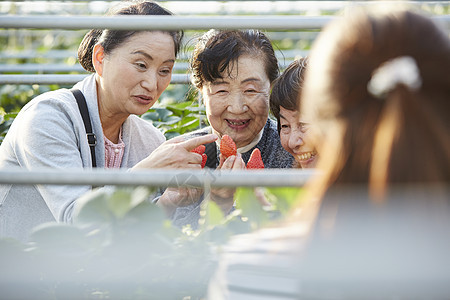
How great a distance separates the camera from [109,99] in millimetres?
2393

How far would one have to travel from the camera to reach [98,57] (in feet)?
8.09

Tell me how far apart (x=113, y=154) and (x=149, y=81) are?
1.00ft

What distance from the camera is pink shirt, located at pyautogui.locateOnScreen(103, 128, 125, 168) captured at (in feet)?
7.88

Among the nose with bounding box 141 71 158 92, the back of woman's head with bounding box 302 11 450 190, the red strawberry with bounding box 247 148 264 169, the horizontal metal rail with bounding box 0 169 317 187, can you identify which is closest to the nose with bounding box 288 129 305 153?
the red strawberry with bounding box 247 148 264 169

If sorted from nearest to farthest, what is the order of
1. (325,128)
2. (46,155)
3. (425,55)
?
1. (425,55)
2. (325,128)
3. (46,155)

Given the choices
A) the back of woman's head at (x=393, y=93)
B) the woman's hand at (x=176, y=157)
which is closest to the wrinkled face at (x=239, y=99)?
the woman's hand at (x=176, y=157)

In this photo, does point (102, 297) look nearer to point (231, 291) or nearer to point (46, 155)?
point (231, 291)

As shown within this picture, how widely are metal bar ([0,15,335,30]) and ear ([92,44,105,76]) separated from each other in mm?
780

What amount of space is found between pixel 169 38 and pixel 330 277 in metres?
1.55

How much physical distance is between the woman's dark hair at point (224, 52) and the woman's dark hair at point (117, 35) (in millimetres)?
107

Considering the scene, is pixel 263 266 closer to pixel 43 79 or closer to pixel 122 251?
pixel 122 251

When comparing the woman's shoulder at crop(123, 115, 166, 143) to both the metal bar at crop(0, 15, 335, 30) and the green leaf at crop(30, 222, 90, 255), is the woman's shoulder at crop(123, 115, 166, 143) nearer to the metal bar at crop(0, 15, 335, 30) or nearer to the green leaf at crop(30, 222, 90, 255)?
the metal bar at crop(0, 15, 335, 30)

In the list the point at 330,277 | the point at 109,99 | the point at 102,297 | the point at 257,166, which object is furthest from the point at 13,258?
the point at 109,99

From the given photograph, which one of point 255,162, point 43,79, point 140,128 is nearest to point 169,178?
point 255,162
